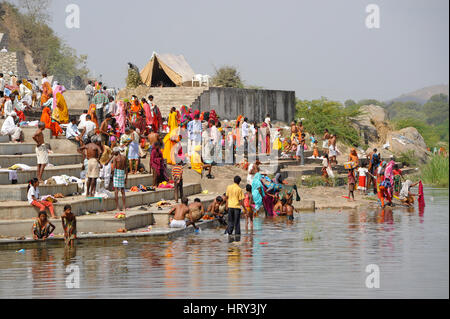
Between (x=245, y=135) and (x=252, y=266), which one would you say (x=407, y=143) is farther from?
(x=252, y=266)

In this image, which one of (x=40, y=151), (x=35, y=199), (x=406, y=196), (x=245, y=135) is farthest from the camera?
(x=245, y=135)

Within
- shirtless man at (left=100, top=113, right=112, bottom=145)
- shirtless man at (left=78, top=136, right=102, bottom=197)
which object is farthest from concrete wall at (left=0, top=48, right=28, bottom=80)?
shirtless man at (left=78, top=136, right=102, bottom=197)

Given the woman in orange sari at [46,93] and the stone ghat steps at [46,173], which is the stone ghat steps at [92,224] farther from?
the woman in orange sari at [46,93]

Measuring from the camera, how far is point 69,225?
16.2 meters

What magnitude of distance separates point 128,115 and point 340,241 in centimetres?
1069

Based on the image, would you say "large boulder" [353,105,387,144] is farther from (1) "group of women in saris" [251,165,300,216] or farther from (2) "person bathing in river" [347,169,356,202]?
(1) "group of women in saris" [251,165,300,216]

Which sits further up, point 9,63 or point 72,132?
point 9,63

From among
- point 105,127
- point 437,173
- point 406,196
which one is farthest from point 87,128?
point 437,173

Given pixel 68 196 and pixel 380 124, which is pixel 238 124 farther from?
pixel 380 124

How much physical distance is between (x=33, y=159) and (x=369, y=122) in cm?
2861

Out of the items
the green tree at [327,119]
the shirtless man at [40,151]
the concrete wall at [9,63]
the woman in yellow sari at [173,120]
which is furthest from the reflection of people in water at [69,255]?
the concrete wall at [9,63]

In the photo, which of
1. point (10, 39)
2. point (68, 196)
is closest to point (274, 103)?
point (68, 196)

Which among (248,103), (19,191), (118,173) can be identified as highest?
(248,103)

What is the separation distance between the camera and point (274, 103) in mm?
41094
